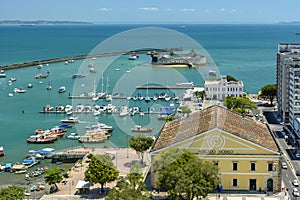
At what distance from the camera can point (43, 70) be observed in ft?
289

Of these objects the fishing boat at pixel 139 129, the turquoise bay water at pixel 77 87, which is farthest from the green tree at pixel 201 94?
the fishing boat at pixel 139 129

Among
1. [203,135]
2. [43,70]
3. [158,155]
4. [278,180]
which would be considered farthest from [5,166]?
[43,70]

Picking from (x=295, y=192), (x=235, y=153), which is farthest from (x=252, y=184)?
(x=295, y=192)

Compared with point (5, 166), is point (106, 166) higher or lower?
higher

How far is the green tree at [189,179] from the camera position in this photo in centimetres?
2112

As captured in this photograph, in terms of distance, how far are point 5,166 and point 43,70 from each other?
57.2 m

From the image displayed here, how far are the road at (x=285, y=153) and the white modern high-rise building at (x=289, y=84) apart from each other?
1.00 meters

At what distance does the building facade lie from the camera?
53.7 m

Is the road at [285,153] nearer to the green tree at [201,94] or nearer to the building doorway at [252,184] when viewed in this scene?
the building doorway at [252,184]

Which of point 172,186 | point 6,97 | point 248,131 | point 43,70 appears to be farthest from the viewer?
point 43,70

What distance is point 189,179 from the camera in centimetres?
2117

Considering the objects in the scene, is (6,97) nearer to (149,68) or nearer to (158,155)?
(149,68)

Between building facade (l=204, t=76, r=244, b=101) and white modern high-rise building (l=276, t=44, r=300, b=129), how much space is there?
7.87m

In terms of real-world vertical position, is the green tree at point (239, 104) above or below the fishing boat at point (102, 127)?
above
